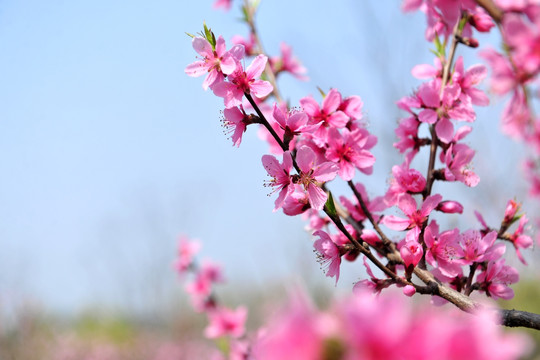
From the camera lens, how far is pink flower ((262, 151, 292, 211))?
4.20 ft

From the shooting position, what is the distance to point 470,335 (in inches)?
18.0

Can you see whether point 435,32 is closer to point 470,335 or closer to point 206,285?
point 470,335

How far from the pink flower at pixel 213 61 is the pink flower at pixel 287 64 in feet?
3.11

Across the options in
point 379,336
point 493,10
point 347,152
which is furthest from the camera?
point 347,152

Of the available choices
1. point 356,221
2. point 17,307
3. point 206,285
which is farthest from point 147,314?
point 356,221

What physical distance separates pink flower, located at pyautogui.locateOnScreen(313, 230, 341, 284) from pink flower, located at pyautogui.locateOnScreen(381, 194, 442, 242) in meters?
0.23

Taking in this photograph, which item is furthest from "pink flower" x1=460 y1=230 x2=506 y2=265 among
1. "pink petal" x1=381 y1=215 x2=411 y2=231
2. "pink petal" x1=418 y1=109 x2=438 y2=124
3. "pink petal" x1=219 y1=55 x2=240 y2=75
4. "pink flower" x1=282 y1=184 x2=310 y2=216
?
"pink petal" x1=219 y1=55 x2=240 y2=75

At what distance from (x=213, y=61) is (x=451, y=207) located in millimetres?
918

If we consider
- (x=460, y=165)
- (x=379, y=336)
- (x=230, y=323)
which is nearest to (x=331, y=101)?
(x=460, y=165)

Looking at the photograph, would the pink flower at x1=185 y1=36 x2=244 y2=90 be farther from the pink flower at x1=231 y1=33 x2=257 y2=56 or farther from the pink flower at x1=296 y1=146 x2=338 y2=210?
the pink flower at x1=231 y1=33 x2=257 y2=56

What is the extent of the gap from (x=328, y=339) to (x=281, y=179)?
2.85ft

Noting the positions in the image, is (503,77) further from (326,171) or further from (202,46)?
(202,46)

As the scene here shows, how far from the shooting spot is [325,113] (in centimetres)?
146

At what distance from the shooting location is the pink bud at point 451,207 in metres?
1.48
